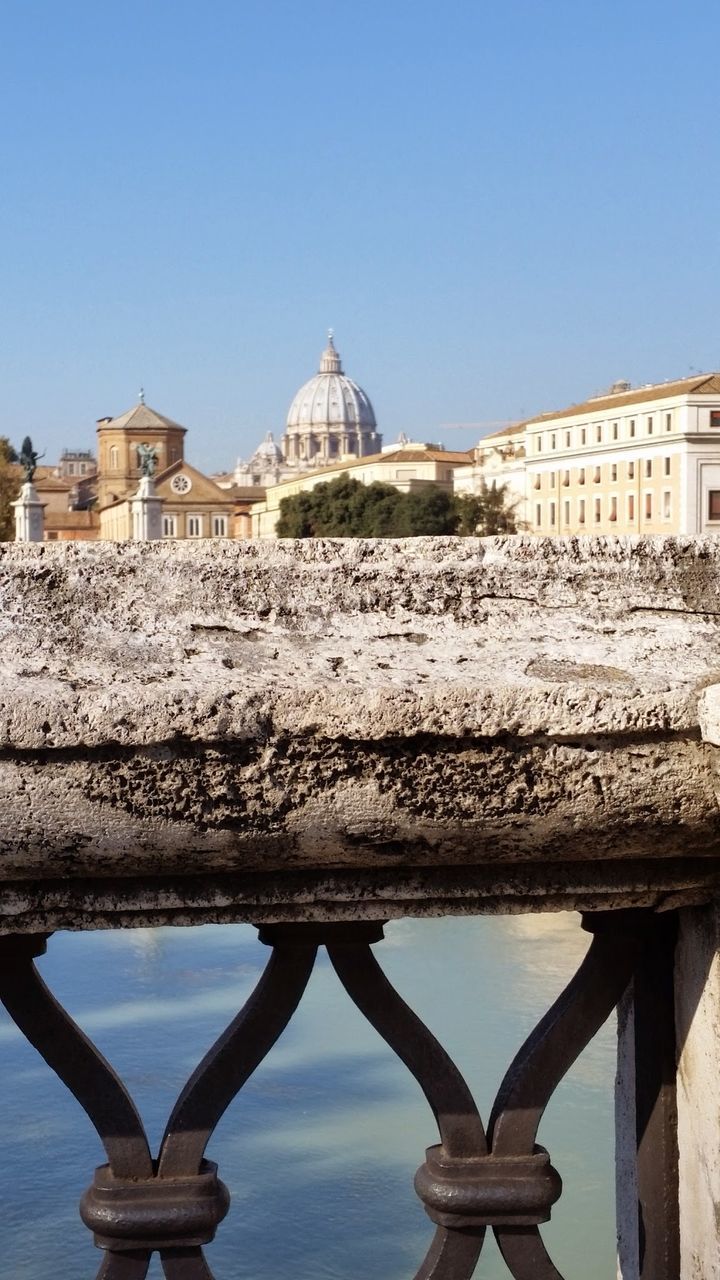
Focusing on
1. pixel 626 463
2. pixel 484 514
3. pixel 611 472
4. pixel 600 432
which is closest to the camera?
pixel 484 514

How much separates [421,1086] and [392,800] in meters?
0.24

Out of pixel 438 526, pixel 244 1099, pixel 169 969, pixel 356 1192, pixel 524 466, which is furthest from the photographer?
pixel 524 466

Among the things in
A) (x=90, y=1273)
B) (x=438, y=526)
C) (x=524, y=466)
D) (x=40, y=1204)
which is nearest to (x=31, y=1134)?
(x=40, y=1204)

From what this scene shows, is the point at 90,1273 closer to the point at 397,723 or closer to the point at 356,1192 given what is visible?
the point at 356,1192

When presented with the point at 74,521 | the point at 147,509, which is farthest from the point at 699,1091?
the point at 74,521

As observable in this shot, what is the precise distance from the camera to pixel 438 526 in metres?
63.5

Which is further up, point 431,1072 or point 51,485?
point 51,485

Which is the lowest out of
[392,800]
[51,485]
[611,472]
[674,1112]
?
[674,1112]

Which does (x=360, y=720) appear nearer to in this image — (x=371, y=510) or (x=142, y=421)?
(x=371, y=510)

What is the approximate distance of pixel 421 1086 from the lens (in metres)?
1.08

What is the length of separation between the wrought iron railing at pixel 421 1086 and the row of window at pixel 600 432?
198ft

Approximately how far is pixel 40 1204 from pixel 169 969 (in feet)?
17.2

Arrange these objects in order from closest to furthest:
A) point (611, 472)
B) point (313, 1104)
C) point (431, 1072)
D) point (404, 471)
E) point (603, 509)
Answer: point (431, 1072), point (313, 1104), point (611, 472), point (603, 509), point (404, 471)

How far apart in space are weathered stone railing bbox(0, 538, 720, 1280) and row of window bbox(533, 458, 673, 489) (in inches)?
2397
